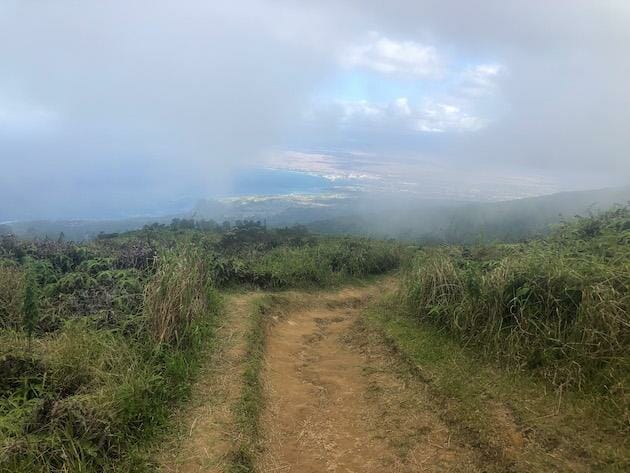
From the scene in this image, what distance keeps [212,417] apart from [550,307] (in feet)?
13.9

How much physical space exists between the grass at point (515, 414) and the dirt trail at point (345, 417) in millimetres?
230

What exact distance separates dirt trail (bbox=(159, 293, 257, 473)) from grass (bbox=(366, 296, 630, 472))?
7.55 feet

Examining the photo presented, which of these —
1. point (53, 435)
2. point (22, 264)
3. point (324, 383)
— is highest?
point (22, 264)

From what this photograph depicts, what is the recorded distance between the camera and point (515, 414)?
15.3ft

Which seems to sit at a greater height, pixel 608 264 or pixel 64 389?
pixel 608 264

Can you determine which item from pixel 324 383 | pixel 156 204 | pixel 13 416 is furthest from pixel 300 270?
pixel 156 204

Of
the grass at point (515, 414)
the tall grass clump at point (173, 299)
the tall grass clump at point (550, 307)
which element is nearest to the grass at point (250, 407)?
the tall grass clump at point (173, 299)

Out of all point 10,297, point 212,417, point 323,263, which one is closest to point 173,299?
point 212,417

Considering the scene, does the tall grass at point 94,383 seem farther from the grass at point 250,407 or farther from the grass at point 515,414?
the grass at point 515,414

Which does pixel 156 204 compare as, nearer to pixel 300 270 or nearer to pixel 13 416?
pixel 300 270

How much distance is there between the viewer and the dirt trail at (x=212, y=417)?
4230mm

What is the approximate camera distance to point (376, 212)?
39156mm

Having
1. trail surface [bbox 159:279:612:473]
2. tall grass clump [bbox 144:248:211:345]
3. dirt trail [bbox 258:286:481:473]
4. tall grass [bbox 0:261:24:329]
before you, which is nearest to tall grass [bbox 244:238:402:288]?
dirt trail [bbox 258:286:481:473]

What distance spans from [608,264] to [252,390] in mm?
4773
